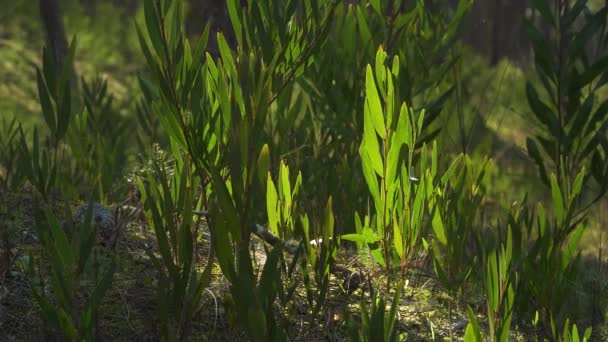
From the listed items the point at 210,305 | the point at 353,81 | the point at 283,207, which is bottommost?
the point at 210,305

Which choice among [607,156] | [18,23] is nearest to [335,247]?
[607,156]

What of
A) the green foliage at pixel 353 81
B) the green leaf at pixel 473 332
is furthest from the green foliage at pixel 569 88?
the green leaf at pixel 473 332

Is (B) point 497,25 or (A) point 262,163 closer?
(A) point 262,163

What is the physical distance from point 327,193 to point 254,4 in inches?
35.8

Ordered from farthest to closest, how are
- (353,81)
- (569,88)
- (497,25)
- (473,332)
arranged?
(497,25), (353,81), (569,88), (473,332)

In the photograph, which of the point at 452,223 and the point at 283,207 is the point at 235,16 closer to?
the point at 283,207

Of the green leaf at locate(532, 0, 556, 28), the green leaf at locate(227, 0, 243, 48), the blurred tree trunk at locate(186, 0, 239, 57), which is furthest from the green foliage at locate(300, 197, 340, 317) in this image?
the green leaf at locate(532, 0, 556, 28)

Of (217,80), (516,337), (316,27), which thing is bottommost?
(516,337)

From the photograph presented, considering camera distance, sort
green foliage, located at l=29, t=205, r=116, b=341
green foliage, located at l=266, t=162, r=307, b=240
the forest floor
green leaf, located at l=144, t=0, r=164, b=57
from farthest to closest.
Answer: green foliage, located at l=266, t=162, r=307, b=240, the forest floor, green leaf, located at l=144, t=0, r=164, b=57, green foliage, located at l=29, t=205, r=116, b=341

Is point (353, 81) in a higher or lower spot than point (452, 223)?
higher

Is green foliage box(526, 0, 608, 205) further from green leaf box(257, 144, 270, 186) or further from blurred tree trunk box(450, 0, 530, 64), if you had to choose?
blurred tree trunk box(450, 0, 530, 64)

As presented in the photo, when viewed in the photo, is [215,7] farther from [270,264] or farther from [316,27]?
[270,264]

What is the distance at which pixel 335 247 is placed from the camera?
164 cm

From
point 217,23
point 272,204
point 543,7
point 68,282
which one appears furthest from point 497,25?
point 68,282
